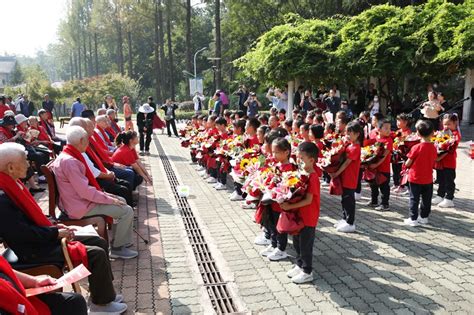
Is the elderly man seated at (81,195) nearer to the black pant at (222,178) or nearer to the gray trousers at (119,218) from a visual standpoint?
the gray trousers at (119,218)

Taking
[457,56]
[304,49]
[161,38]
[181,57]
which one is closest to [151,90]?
[181,57]

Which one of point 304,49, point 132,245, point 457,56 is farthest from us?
point 304,49

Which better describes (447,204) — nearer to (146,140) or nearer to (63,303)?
(63,303)

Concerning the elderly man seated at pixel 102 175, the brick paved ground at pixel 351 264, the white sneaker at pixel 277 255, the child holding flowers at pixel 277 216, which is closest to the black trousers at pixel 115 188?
the elderly man seated at pixel 102 175

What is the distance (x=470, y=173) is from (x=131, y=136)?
8.80m

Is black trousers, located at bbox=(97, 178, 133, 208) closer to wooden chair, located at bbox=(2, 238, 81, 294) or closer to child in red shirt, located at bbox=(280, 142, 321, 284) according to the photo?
wooden chair, located at bbox=(2, 238, 81, 294)

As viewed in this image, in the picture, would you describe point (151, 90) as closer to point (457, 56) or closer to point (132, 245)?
point (457, 56)

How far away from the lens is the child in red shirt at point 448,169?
8250mm

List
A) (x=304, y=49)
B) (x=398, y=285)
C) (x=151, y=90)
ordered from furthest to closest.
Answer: (x=151, y=90)
(x=304, y=49)
(x=398, y=285)

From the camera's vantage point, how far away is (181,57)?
5509 cm

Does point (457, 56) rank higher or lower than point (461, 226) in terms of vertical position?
higher

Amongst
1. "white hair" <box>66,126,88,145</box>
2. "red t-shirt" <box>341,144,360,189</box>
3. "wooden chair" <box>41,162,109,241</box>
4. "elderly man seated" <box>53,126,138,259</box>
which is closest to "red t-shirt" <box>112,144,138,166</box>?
"elderly man seated" <box>53,126,138,259</box>

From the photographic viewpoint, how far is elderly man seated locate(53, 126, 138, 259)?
5445 millimetres

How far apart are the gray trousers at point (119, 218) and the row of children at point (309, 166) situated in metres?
1.69
